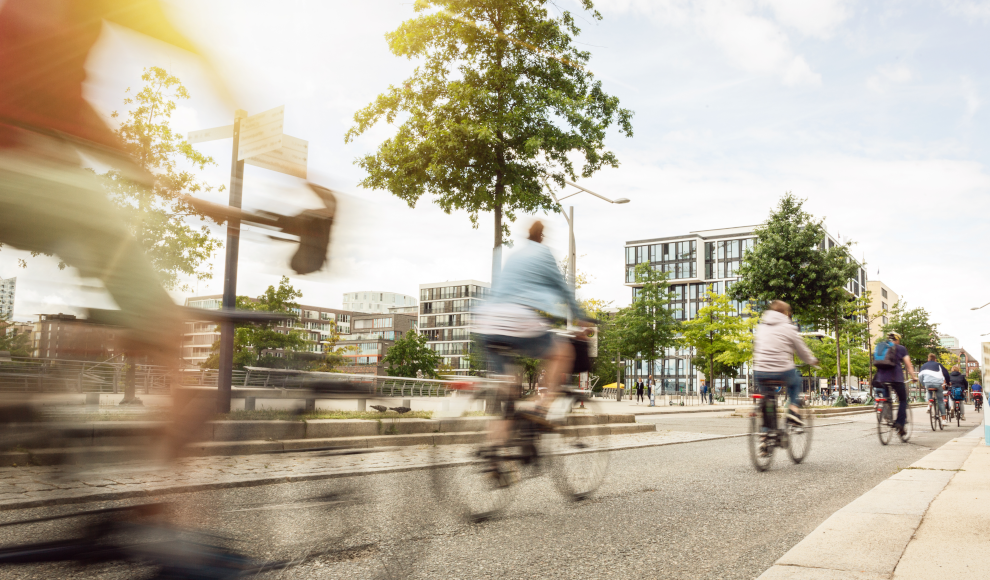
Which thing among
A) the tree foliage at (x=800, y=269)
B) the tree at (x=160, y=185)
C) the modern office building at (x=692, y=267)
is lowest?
the tree at (x=160, y=185)

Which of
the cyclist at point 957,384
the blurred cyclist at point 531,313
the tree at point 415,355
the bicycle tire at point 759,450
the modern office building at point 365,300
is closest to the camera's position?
the modern office building at point 365,300

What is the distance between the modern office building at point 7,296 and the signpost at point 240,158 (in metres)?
0.55

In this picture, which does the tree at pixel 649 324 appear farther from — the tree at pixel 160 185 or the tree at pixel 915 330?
the tree at pixel 160 185

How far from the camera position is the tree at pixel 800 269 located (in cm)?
2619

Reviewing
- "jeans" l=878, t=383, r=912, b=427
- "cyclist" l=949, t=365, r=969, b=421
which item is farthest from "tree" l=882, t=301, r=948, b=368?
"jeans" l=878, t=383, r=912, b=427

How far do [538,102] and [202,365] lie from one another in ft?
41.0

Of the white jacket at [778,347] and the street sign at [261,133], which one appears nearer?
the street sign at [261,133]

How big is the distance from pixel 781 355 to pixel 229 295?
21.2 ft

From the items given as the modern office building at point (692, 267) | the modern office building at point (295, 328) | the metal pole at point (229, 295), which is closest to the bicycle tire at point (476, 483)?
the modern office building at point (295, 328)

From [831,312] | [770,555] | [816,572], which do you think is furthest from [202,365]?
[831,312]

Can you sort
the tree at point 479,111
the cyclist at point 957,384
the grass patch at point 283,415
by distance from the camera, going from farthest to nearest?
the cyclist at point 957,384, the tree at point 479,111, the grass patch at point 283,415

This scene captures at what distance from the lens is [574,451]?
4910 millimetres

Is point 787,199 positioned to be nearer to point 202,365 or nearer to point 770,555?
point 770,555

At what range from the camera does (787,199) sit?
91.6 feet
